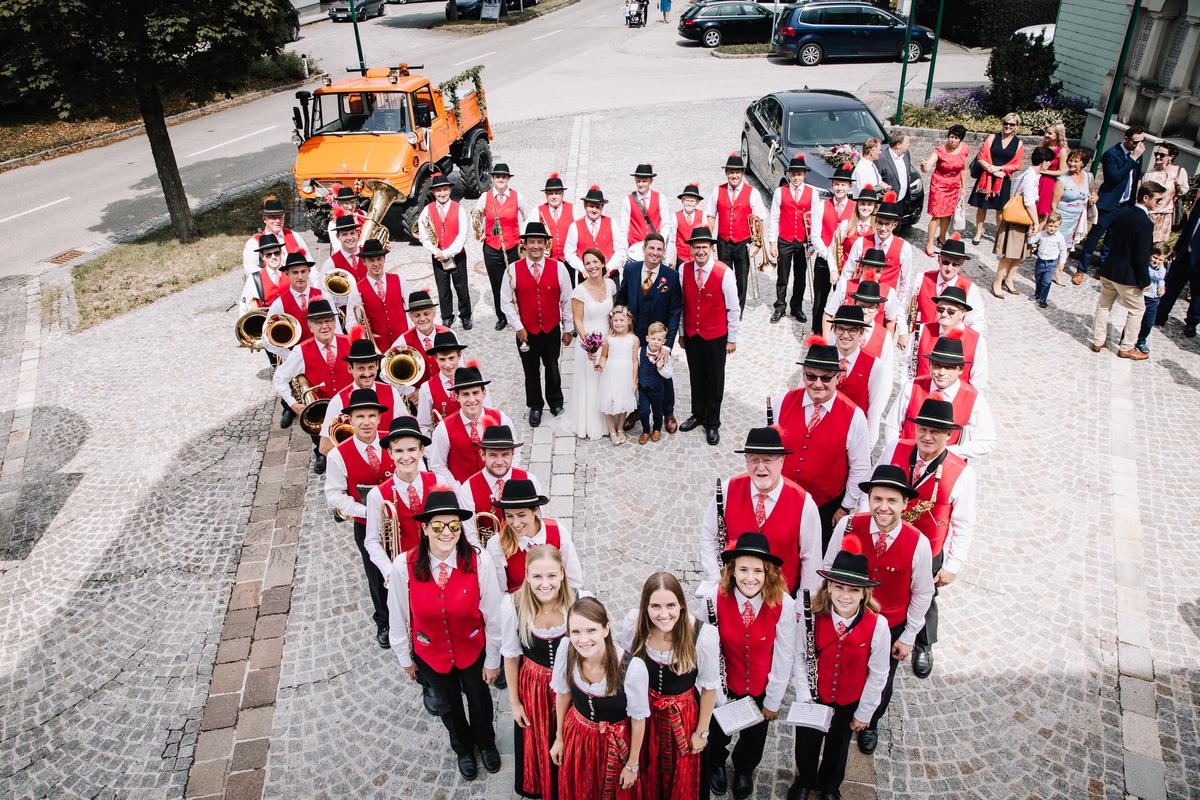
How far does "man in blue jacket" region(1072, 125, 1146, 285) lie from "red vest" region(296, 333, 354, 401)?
9.51 meters

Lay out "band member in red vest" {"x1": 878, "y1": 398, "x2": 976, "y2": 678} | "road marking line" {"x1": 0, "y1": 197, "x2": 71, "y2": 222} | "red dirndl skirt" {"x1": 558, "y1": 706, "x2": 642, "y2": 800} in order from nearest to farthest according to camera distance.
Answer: "red dirndl skirt" {"x1": 558, "y1": 706, "x2": 642, "y2": 800} < "band member in red vest" {"x1": 878, "y1": 398, "x2": 976, "y2": 678} < "road marking line" {"x1": 0, "y1": 197, "x2": 71, "y2": 222}

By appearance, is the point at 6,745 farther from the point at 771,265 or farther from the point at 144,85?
A: the point at 144,85

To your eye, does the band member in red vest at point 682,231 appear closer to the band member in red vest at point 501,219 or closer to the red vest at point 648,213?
the red vest at point 648,213

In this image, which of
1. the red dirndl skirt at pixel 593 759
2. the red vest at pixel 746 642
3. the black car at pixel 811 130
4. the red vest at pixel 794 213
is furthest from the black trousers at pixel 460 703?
the black car at pixel 811 130

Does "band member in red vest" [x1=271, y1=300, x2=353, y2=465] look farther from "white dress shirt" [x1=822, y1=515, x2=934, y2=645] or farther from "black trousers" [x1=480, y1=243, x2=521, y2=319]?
"white dress shirt" [x1=822, y1=515, x2=934, y2=645]

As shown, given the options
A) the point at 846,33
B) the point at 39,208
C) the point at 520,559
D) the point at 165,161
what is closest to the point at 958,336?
the point at 520,559

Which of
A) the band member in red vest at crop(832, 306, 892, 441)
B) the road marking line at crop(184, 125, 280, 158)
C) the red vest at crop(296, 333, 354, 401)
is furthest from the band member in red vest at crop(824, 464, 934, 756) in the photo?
the road marking line at crop(184, 125, 280, 158)

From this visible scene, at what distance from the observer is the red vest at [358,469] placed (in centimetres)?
502

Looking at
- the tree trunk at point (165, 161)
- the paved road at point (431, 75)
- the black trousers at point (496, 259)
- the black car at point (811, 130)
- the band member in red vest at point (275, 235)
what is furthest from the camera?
the paved road at point (431, 75)

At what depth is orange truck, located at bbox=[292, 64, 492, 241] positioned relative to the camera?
12336 millimetres

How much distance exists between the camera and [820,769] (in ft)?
14.2

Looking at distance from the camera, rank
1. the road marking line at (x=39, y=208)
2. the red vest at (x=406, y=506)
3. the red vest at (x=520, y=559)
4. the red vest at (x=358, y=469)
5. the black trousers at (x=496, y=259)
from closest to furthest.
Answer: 1. the red vest at (x=520, y=559)
2. the red vest at (x=406, y=506)
3. the red vest at (x=358, y=469)
4. the black trousers at (x=496, y=259)
5. the road marking line at (x=39, y=208)

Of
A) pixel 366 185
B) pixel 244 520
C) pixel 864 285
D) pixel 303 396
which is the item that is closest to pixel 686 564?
pixel 864 285

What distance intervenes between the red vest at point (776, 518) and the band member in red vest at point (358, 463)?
231 centimetres
